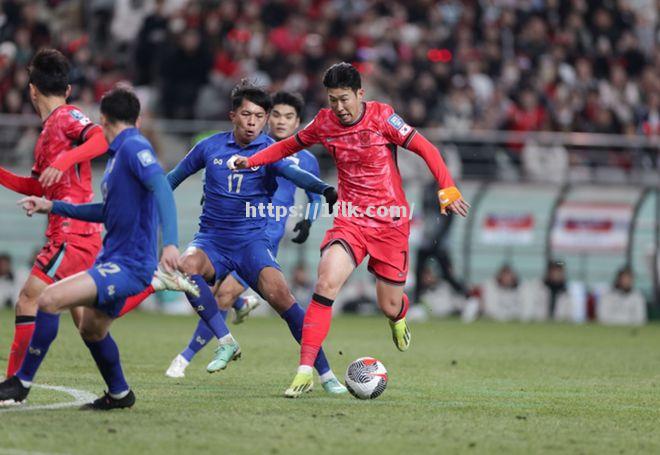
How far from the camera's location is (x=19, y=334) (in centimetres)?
973

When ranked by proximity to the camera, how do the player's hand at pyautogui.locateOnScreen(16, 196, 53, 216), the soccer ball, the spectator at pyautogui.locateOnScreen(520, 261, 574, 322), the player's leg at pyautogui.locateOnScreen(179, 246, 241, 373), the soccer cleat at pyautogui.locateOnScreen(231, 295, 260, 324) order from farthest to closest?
the spectator at pyautogui.locateOnScreen(520, 261, 574, 322)
the soccer cleat at pyautogui.locateOnScreen(231, 295, 260, 324)
the player's leg at pyautogui.locateOnScreen(179, 246, 241, 373)
the soccer ball
the player's hand at pyautogui.locateOnScreen(16, 196, 53, 216)

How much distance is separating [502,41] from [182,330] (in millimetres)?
10767

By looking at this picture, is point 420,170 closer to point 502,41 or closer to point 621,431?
point 502,41

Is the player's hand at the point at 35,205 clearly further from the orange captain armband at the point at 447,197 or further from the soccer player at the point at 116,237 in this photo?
the orange captain armband at the point at 447,197

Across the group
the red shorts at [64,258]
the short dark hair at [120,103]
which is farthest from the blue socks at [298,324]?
the short dark hair at [120,103]

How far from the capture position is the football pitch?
7883mm

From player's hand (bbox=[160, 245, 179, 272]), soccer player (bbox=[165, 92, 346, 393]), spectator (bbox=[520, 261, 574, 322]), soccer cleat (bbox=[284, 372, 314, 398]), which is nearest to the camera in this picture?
player's hand (bbox=[160, 245, 179, 272])

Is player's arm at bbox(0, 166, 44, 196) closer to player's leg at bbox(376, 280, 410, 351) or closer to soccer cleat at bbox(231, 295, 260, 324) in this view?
player's leg at bbox(376, 280, 410, 351)

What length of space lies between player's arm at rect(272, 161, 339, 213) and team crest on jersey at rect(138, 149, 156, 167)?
2.06 m

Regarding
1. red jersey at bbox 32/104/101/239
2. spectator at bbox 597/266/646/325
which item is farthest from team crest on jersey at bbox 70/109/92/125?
spectator at bbox 597/266/646/325

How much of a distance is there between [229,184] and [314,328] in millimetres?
1640

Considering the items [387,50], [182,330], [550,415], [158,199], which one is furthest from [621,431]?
[387,50]

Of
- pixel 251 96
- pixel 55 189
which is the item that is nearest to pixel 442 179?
pixel 251 96

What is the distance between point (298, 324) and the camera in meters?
11.0
